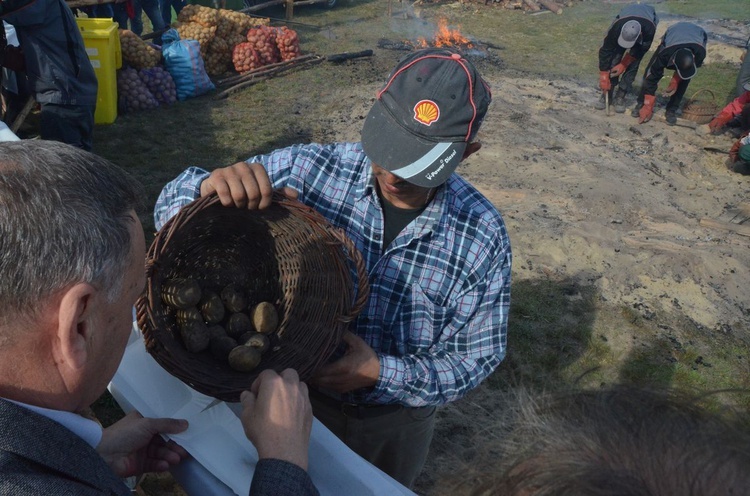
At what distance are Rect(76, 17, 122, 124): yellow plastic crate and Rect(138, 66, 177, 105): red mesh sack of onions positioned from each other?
0.54 meters

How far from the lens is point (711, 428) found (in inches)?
41.2

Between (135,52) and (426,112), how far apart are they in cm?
700

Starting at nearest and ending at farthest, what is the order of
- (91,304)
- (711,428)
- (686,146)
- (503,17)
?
1. (711,428)
2. (91,304)
3. (686,146)
4. (503,17)

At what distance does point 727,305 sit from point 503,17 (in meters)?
12.9

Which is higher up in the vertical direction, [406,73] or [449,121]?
[406,73]

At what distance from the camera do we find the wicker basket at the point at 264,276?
1673mm

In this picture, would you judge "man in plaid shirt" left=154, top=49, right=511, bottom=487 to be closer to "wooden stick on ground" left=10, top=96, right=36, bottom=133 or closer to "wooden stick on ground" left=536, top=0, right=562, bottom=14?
"wooden stick on ground" left=10, top=96, right=36, bottom=133

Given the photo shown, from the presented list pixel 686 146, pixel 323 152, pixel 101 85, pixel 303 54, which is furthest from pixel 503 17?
pixel 323 152

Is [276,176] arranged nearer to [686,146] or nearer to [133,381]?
[133,381]

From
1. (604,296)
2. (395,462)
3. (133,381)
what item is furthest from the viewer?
(604,296)

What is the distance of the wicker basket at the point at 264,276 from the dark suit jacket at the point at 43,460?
0.51m

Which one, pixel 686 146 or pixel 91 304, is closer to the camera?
pixel 91 304

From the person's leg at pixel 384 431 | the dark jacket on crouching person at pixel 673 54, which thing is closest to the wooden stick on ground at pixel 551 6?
the dark jacket on crouching person at pixel 673 54

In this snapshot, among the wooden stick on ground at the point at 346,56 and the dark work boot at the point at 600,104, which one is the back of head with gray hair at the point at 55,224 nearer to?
the dark work boot at the point at 600,104
